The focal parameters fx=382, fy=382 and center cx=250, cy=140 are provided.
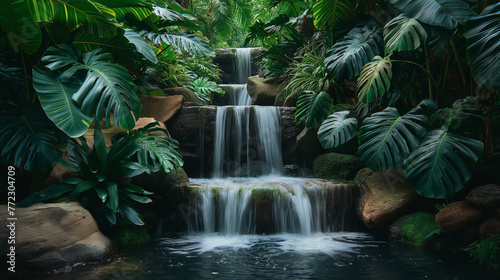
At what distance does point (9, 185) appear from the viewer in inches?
149

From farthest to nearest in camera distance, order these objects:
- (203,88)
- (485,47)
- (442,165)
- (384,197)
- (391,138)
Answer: (203,88)
(384,197)
(391,138)
(442,165)
(485,47)

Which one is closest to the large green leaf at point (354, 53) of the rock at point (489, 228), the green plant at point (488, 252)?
the rock at point (489, 228)

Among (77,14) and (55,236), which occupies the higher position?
(77,14)

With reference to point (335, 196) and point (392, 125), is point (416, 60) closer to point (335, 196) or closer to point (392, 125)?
point (392, 125)

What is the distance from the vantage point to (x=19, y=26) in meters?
3.66

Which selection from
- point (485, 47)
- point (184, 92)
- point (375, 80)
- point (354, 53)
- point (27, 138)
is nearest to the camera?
point (485, 47)

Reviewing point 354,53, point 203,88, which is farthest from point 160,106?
point 354,53

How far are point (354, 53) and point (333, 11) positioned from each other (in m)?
1.26

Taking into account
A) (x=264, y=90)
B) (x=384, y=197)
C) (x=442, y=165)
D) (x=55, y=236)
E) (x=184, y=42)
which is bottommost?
(x=55, y=236)

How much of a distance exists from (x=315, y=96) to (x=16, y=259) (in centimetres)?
417

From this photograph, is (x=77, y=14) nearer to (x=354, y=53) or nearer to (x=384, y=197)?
(x=354, y=53)

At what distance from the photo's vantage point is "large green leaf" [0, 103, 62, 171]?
11.6 feet

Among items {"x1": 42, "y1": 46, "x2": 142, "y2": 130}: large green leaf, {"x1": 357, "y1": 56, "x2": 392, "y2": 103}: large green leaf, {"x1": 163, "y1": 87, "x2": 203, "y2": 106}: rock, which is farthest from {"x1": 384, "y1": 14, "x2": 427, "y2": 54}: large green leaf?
{"x1": 163, "y1": 87, "x2": 203, "y2": 106}: rock

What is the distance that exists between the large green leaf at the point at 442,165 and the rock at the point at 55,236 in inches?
122
